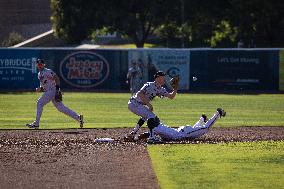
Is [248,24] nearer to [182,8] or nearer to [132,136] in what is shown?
[182,8]

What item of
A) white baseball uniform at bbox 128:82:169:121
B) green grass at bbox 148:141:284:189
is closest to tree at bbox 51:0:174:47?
white baseball uniform at bbox 128:82:169:121

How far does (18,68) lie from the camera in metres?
41.1

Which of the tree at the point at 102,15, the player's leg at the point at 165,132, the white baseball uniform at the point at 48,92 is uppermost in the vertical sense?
the tree at the point at 102,15

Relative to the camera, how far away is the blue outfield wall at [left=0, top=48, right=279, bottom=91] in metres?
40.3

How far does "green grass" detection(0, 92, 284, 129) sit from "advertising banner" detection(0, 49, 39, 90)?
3293mm

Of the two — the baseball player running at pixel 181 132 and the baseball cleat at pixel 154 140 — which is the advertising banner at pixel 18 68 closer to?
the baseball player running at pixel 181 132

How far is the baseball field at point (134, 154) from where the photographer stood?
12.8 metres

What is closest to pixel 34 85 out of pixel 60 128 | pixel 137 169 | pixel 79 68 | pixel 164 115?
pixel 79 68

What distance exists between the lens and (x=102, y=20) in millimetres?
57156

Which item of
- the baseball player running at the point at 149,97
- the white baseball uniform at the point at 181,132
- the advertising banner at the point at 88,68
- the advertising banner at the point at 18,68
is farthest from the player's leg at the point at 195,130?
the advertising banner at the point at 18,68

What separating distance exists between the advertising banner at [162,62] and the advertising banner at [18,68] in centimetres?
484

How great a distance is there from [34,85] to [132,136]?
23.2 meters

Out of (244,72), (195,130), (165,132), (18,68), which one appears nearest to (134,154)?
(165,132)

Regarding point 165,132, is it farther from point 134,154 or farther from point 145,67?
point 145,67
